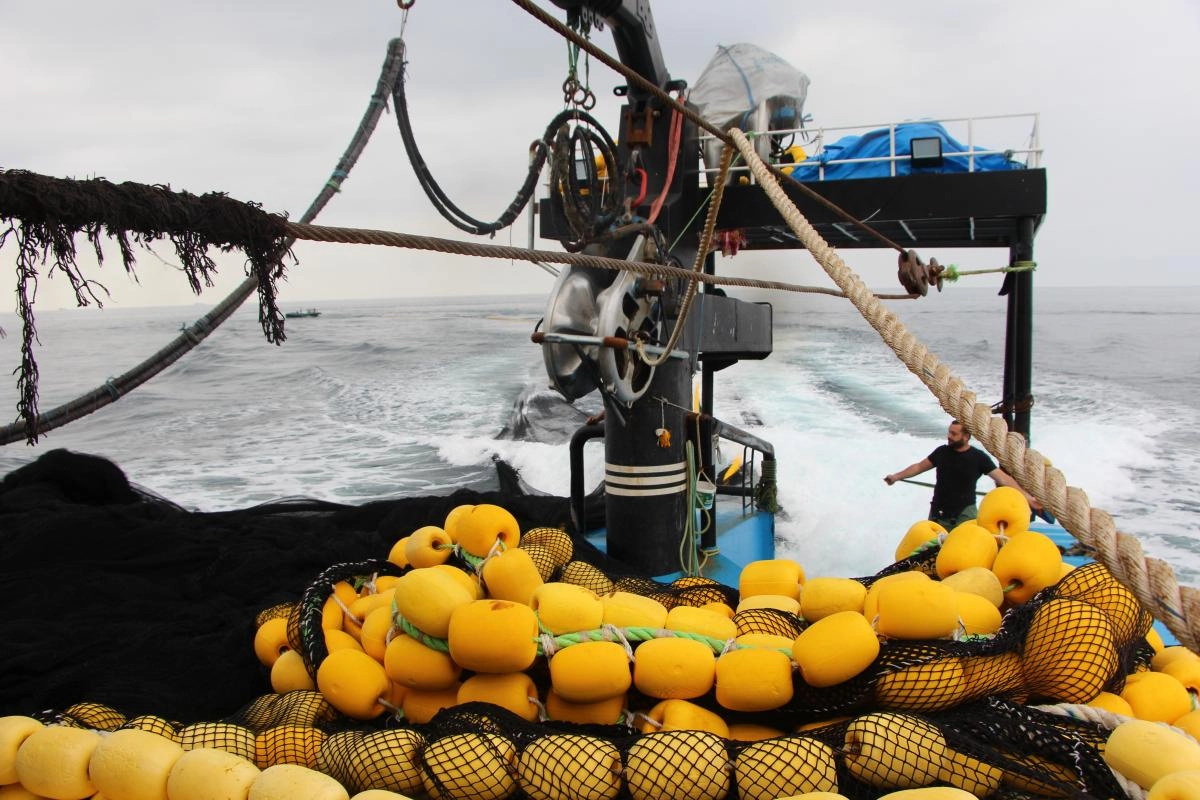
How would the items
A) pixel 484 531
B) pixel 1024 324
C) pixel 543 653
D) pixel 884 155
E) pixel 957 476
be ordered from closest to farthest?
pixel 543 653 < pixel 484 531 < pixel 957 476 < pixel 1024 324 < pixel 884 155

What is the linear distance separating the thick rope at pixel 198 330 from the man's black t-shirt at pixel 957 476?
492 cm

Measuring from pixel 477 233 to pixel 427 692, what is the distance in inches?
102

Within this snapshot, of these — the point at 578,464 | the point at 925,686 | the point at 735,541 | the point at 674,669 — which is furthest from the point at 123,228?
the point at 735,541

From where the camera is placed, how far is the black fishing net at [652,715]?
1.73m

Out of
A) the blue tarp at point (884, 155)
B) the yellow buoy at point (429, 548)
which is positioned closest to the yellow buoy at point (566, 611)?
the yellow buoy at point (429, 548)

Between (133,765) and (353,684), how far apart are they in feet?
1.84

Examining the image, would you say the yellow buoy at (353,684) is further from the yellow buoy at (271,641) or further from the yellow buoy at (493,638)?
the yellow buoy at (271,641)

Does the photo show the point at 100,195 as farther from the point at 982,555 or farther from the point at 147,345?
the point at 147,345

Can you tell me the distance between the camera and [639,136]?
579 centimetres

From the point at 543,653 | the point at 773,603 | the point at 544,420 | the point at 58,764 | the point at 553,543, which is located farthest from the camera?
the point at 544,420

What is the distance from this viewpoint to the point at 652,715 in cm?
207

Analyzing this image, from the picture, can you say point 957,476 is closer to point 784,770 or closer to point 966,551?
point 966,551

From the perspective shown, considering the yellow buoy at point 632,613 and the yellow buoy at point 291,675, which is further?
the yellow buoy at point 291,675

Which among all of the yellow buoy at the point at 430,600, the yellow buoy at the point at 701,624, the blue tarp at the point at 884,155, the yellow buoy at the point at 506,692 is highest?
the blue tarp at the point at 884,155
